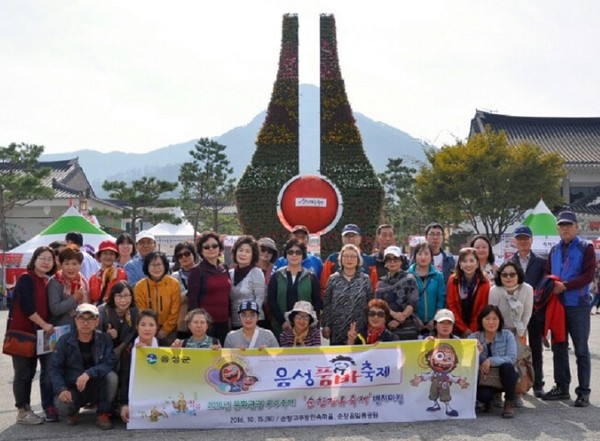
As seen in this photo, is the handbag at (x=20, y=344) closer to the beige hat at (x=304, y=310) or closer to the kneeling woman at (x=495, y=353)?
the beige hat at (x=304, y=310)

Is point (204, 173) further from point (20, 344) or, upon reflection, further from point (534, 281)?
point (20, 344)

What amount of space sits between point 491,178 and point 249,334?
19.1 m

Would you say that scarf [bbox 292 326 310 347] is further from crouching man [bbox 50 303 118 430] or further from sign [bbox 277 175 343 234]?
sign [bbox 277 175 343 234]

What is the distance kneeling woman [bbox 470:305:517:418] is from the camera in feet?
19.1

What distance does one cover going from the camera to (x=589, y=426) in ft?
17.9

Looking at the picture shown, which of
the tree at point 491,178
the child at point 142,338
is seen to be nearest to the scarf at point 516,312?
the child at point 142,338

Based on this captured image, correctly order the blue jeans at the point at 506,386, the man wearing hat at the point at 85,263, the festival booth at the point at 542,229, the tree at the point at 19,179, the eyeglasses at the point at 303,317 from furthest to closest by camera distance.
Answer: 1. the tree at the point at 19,179
2. the festival booth at the point at 542,229
3. the man wearing hat at the point at 85,263
4. the eyeglasses at the point at 303,317
5. the blue jeans at the point at 506,386

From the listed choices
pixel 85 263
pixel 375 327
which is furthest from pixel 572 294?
pixel 85 263

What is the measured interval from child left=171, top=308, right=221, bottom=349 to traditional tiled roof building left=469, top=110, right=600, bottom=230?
2673 cm

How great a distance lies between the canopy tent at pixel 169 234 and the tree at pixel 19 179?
4.77 m

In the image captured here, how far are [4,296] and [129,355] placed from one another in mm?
19959

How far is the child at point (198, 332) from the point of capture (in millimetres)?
5715

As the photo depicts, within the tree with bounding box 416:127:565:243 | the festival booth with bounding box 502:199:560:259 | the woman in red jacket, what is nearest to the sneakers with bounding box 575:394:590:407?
the woman in red jacket

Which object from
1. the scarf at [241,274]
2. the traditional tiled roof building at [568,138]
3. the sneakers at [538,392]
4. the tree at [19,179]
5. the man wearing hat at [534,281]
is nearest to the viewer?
the scarf at [241,274]
